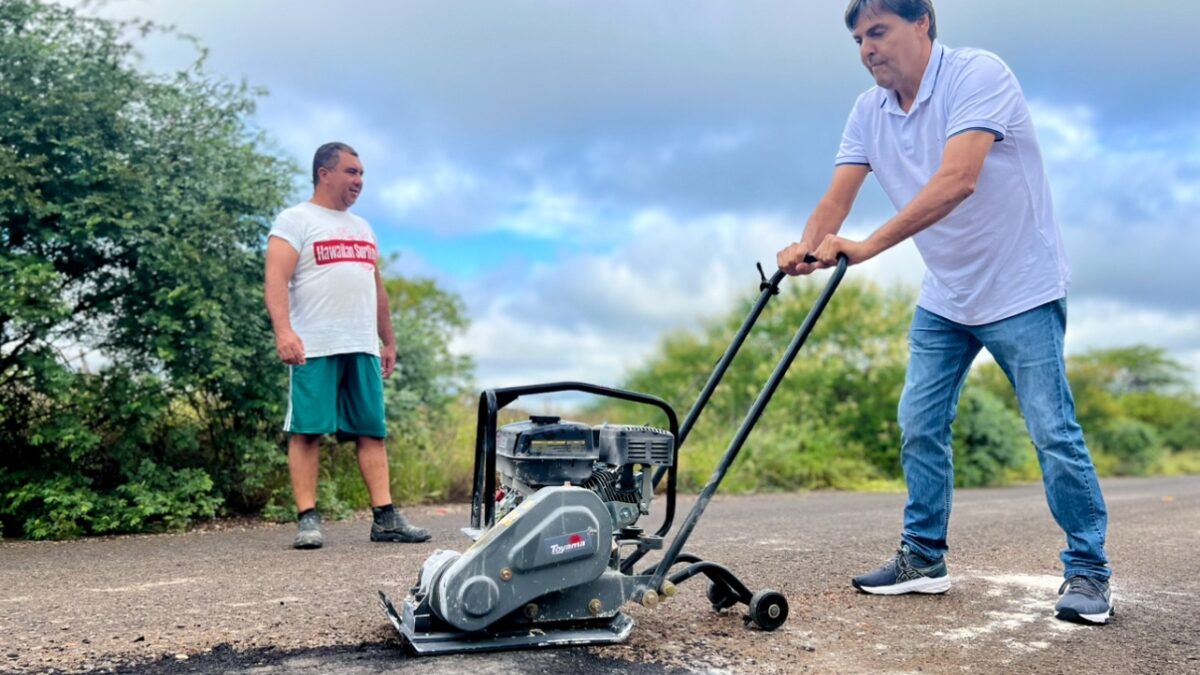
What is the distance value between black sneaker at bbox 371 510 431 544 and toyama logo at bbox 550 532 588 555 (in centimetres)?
272

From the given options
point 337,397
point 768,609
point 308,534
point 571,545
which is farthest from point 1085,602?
point 337,397

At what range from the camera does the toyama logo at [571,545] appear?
10.3 feet

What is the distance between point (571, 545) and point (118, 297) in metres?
4.66

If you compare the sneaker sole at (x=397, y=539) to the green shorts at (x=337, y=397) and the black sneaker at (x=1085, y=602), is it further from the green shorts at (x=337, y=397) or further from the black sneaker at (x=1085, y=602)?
the black sneaker at (x=1085, y=602)

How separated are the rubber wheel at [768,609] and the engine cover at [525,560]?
0.68m

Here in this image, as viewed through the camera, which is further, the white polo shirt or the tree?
the tree

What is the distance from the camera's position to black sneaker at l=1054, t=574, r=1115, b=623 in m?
3.84

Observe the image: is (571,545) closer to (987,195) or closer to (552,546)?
(552,546)

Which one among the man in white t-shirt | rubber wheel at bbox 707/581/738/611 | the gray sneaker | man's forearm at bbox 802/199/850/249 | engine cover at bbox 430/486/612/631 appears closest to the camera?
engine cover at bbox 430/486/612/631

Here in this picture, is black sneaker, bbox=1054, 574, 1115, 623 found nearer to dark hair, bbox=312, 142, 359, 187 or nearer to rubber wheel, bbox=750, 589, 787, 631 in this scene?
rubber wheel, bbox=750, 589, 787, 631

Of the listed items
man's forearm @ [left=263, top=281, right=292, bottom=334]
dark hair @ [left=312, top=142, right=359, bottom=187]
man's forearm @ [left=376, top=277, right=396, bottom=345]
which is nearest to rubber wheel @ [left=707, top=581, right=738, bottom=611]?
man's forearm @ [left=263, top=281, right=292, bottom=334]

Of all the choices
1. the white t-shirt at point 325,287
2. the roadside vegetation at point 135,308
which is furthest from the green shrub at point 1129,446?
the white t-shirt at point 325,287

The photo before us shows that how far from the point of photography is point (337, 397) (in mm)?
5891

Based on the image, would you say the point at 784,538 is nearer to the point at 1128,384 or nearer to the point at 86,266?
the point at 86,266
